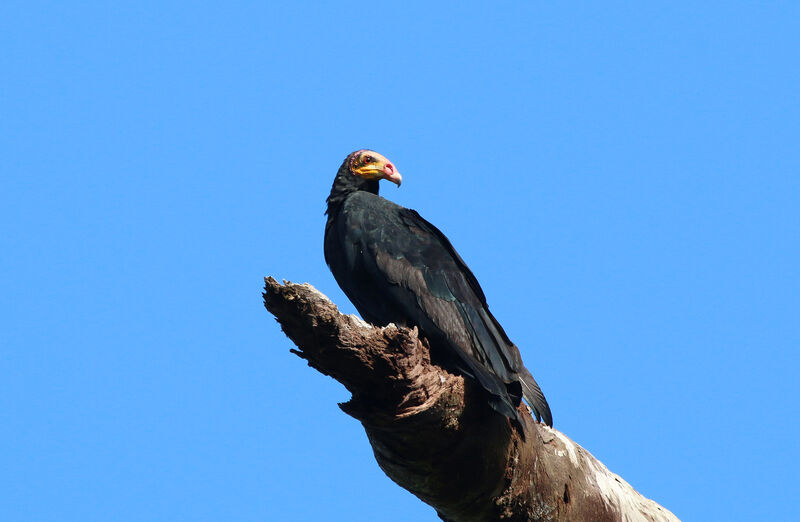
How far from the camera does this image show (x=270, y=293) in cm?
374

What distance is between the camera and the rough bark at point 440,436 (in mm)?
3762

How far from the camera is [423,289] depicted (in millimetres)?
4852

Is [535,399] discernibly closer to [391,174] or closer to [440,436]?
[440,436]

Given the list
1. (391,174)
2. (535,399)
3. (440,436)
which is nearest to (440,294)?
(535,399)

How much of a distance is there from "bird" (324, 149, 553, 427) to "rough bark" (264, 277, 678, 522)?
20 centimetres

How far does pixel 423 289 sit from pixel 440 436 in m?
1.04

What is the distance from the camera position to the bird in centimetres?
463

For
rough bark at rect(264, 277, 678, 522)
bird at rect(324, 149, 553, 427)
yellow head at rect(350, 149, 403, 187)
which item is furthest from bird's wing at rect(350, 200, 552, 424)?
yellow head at rect(350, 149, 403, 187)

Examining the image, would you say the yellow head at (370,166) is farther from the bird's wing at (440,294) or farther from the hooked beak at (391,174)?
the bird's wing at (440,294)

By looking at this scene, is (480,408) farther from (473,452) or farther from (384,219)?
(384,219)

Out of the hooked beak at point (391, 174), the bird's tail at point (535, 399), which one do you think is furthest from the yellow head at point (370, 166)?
the bird's tail at point (535, 399)

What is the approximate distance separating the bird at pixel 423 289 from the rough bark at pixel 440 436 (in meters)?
0.20

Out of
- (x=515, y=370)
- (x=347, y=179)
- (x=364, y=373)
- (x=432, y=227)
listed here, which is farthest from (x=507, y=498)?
(x=347, y=179)

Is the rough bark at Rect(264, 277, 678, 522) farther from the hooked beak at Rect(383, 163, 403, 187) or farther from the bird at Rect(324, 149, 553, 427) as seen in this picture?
the hooked beak at Rect(383, 163, 403, 187)
